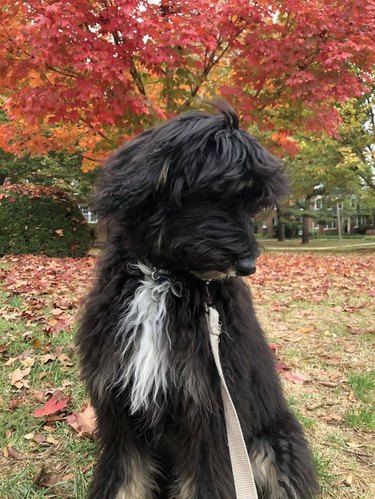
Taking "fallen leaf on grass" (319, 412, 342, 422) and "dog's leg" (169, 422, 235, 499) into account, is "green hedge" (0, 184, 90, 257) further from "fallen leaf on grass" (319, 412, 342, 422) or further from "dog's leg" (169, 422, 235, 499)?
"dog's leg" (169, 422, 235, 499)

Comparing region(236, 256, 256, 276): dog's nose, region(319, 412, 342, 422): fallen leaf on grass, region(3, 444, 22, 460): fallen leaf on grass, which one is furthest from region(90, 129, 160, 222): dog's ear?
region(319, 412, 342, 422): fallen leaf on grass

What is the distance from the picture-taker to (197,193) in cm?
190

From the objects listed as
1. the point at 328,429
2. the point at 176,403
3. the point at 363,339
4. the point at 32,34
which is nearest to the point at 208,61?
the point at 32,34

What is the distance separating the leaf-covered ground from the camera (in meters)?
2.75

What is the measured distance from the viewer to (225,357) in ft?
7.09

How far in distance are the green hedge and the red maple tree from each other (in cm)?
371

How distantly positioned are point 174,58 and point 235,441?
4.97 meters

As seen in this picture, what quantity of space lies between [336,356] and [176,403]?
2.96 m

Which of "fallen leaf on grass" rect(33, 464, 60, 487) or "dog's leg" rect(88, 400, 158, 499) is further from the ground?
"dog's leg" rect(88, 400, 158, 499)

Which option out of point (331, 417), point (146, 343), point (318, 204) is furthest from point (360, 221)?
point (146, 343)

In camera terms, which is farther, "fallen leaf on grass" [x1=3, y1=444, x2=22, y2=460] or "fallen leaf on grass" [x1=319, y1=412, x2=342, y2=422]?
"fallen leaf on grass" [x1=319, y1=412, x2=342, y2=422]

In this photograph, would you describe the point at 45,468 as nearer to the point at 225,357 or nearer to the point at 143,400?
the point at 143,400

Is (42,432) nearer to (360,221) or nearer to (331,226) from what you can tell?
(360,221)

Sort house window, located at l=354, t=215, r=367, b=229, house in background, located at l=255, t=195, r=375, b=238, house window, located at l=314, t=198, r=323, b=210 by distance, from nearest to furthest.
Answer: house window, located at l=314, t=198, r=323, b=210
house in background, located at l=255, t=195, r=375, b=238
house window, located at l=354, t=215, r=367, b=229
